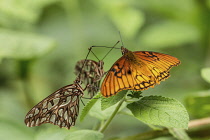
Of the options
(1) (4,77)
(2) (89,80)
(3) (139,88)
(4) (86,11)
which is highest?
(4) (86,11)

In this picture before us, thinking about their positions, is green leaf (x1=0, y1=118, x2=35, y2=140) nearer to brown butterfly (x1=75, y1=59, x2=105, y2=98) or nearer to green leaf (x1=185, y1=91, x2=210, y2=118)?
brown butterfly (x1=75, y1=59, x2=105, y2=98)

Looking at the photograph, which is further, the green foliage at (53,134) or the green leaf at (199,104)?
the green leaf at (199,104)

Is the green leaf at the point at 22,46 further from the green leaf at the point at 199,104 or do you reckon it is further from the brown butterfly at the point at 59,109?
the green leaf at the point at 199,104

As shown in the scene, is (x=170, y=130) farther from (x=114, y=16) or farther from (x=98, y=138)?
(x=114, y=16)

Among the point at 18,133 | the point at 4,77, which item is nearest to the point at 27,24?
the point at 4,77

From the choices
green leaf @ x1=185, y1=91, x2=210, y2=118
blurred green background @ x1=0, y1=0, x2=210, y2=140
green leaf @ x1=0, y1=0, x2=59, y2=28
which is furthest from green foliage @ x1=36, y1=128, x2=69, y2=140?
green leaf @ x1=0, y1=0, x2=59, y2=28

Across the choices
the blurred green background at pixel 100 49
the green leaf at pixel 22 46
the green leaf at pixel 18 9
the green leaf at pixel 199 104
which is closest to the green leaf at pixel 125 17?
the blurred green background at pixel 100 49

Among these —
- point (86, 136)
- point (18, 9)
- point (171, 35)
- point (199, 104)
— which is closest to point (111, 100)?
point (86, 136)
